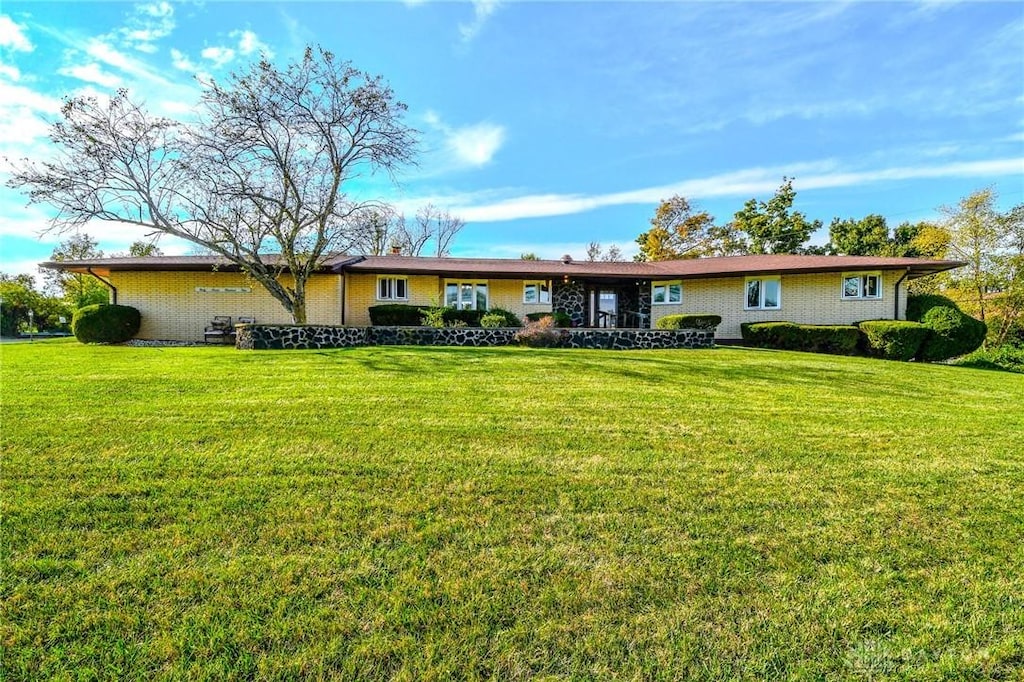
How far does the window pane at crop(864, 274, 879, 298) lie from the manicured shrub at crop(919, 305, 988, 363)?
2475mm

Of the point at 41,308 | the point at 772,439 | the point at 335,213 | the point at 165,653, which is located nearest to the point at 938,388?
the point at 772,439

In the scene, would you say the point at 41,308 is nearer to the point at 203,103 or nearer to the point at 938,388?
the point at 203,103

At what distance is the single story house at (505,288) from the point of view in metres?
15.8

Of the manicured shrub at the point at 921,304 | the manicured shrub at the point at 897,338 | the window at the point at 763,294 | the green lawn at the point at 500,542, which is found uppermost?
the window at the point at 763,294

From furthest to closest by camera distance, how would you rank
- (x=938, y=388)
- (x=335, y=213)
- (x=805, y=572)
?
1. (x=335, y=213)
2. (x=938, y=388)
3. (x=805, y=572)

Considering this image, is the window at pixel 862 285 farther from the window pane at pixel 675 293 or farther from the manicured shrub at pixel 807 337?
the window pane at pixel 675 293

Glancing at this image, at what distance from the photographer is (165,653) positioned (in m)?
1.78

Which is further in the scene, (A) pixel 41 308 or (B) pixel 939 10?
(A) pixel 41 308

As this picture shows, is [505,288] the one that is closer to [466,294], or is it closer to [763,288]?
[466,294]

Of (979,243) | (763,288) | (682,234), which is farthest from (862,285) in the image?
(682,234)

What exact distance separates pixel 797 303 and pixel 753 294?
1508mm

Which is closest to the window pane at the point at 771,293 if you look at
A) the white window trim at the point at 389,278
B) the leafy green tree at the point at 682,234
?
the white window trim at the point at 389,278

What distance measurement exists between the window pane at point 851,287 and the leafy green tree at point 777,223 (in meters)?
15.9

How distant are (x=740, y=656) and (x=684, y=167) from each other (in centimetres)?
2031
